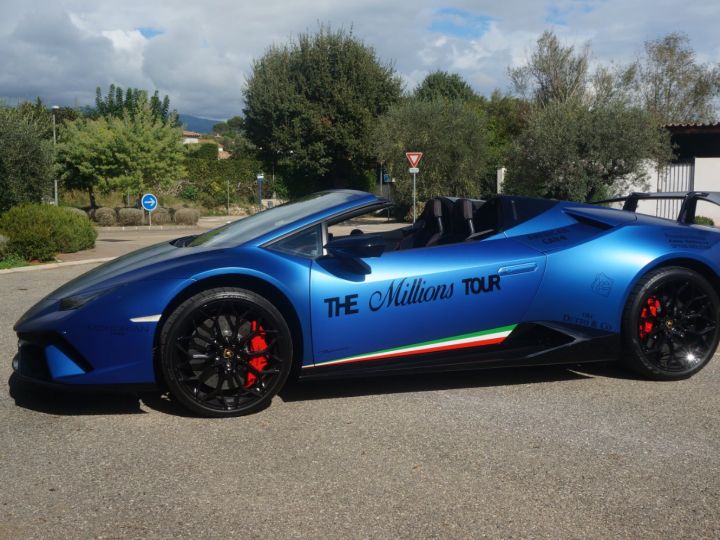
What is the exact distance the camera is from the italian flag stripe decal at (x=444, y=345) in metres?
4.09

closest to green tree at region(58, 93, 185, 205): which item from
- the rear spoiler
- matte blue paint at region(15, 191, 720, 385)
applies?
matte blue paint at region(15, 191, 720, 385)

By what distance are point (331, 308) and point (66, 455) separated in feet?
5.04

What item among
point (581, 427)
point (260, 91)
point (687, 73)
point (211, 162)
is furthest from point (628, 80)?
point (581, 427)

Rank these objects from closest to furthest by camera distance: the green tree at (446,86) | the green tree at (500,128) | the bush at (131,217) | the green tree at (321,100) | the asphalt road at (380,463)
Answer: the asphalt road at (380,463)
the bush at (131,217)
the green tree at (500,128)
the green tree at (321,100)
the green tree at (446,86)

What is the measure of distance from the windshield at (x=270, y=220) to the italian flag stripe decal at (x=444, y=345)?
2.99ft

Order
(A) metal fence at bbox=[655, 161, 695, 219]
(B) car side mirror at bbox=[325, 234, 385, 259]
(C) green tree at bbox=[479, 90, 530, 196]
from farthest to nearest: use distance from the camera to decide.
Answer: (C) green tree at bbox=[479, 90, 530, 196]
(A) metal fence at bbox=[655, 161, 695, 219]
(B) car side mirror at bbox=[325, 234, 385, 259]

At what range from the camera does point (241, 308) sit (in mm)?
3904

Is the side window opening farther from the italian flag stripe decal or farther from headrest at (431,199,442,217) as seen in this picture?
headrest at (431,199,442,217)

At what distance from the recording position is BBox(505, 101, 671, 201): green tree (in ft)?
76.0

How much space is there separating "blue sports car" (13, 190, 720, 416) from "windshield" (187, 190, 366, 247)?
26 millimetres

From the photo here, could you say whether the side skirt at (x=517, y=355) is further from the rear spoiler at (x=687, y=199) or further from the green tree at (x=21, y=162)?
the green tree at (x=21, y=162)

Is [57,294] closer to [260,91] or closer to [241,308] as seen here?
[241,308]

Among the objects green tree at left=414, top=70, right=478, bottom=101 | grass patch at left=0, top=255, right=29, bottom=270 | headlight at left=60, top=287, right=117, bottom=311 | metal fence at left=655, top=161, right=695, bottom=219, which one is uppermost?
Answer: green tree at left=414, top=70, right=478, bottom=101

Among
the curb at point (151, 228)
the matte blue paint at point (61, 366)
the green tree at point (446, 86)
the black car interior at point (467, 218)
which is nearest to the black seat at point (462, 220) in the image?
the black car interior at point (467, 218)
